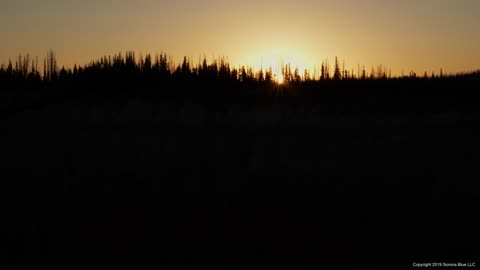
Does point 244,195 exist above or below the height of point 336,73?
below

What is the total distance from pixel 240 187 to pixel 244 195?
19.5 inches

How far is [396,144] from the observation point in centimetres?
1470

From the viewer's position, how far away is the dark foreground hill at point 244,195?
783cm

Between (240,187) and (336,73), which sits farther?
(336,73)

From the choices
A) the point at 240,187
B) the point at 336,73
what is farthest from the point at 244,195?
the point at 336,73

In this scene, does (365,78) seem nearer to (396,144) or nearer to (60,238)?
(396,144)

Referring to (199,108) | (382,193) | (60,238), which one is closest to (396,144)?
(382,193)

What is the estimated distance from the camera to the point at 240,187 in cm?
1054

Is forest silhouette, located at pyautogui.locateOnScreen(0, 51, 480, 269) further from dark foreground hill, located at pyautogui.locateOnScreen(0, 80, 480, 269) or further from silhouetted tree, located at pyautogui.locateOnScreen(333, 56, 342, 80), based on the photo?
silhouetted tree, located at pyautogui.locateOnScreen(333, 56, 342, 80)

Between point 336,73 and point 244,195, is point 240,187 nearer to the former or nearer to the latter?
point 244,195

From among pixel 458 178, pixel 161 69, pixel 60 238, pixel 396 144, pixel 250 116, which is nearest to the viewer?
pixel 60 238

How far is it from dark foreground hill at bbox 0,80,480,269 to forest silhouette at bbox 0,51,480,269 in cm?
3

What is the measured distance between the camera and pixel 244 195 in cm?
1005

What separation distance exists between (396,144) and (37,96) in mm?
19034
